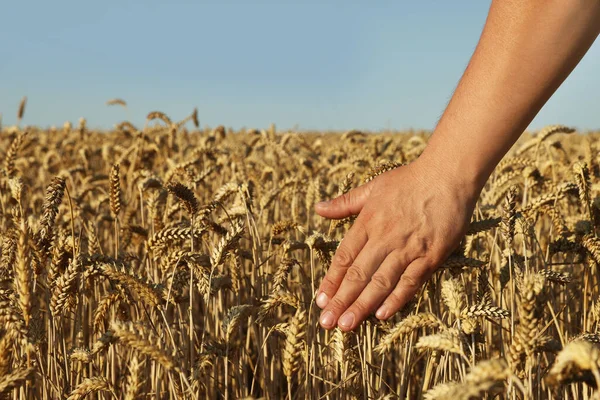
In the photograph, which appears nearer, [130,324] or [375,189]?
[130,324]

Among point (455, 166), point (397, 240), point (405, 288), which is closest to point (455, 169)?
point (455, 166)

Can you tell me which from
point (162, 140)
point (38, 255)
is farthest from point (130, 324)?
point (162, 140)

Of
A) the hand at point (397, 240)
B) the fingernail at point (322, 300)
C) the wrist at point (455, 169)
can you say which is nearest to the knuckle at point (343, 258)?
the hand at point (397, 240)

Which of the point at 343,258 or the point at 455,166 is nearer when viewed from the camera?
the point at 455,166

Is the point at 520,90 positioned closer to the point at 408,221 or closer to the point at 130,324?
the point at 408,221

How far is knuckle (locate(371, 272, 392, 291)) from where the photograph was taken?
57.7 inches

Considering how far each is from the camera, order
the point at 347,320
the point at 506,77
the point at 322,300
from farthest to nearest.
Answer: the point at 322,300
the point at 347,320
the point at 506,77

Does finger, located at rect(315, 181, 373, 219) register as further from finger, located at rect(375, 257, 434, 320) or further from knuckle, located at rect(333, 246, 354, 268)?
finger, located at rect(375, 257, 434, 320)

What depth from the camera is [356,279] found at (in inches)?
58.2

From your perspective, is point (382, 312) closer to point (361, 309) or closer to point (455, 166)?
point (361, 309)

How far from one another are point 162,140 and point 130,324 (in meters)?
5.10

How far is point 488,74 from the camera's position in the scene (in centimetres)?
134

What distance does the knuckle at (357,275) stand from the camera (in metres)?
1.48

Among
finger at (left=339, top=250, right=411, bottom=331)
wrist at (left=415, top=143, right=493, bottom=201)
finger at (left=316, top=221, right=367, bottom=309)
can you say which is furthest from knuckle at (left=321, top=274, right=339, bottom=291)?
wrist at (left=415, top=143, right=493, bottom=201)
